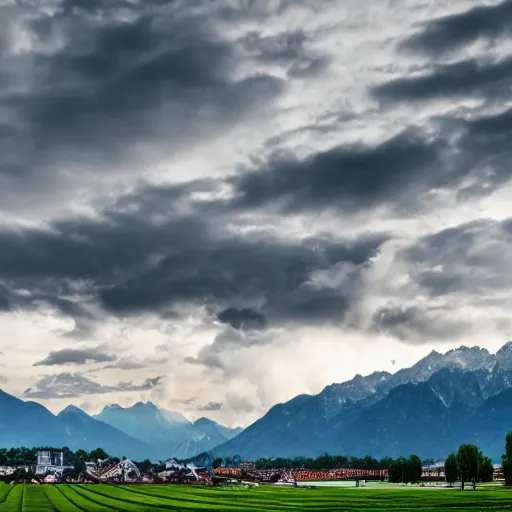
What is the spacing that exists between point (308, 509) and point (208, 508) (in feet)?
50.5

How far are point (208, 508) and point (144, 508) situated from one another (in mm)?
9816

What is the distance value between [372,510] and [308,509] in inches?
442

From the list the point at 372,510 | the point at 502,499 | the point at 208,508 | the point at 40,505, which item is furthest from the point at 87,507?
the point at 502,499

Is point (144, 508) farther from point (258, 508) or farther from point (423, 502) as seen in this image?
point (423, 502)

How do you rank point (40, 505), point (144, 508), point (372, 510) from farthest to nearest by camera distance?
point (40, 505) < point (144, 508) < point (372, 510)

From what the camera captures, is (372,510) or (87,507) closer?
(372,510)

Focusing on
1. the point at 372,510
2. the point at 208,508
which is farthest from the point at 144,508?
the point at 372,510

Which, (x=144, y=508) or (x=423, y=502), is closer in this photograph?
(x=144, y=508)

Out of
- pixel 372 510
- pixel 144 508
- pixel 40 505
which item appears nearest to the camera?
Answer: pixel 372 510

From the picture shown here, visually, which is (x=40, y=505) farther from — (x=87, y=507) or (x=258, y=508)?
(x=258, y=508)

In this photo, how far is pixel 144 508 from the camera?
126 metres

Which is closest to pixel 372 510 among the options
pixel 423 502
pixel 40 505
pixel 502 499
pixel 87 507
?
pixel 423 502

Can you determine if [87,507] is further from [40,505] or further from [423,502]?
[423,502]

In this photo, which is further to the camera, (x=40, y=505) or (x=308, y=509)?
(x=40, y=505)
